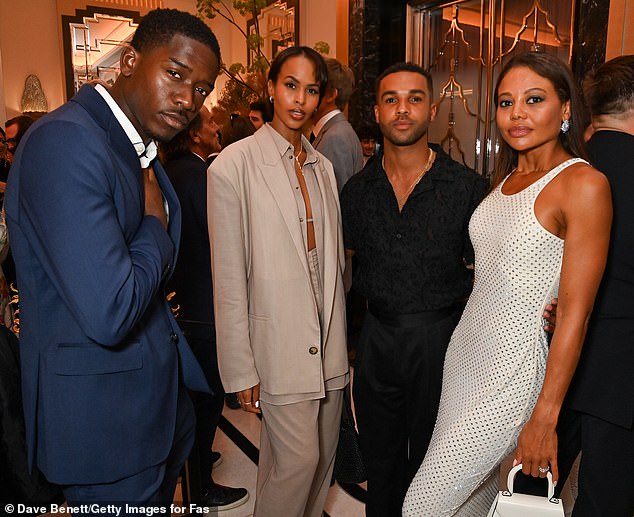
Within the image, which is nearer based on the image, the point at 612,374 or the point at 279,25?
the point at 612,374

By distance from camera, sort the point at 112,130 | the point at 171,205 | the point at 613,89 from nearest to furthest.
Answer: the point at 112,130 → the point at 171,205 → the point at 613,89

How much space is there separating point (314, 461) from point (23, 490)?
958mm

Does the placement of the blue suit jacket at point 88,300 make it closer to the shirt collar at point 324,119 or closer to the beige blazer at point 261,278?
the beige blazer at point 261,278

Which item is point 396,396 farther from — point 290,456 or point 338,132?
point 338,132

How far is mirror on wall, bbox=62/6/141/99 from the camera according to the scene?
26.7 feet

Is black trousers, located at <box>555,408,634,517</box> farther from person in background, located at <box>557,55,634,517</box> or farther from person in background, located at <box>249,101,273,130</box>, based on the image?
person in background, located at <box>249,101,273,130</box>

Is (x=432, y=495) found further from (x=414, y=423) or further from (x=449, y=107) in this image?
(x=449, y=107)

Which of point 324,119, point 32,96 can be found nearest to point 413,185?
point 324,119

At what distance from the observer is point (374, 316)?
2.08m

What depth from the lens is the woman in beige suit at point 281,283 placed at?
72.7 inches

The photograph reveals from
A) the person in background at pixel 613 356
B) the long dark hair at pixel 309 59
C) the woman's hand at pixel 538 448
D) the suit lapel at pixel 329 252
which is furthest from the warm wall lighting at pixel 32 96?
the woman's hand at pixel 538 448

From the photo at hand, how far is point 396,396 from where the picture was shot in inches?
80.4

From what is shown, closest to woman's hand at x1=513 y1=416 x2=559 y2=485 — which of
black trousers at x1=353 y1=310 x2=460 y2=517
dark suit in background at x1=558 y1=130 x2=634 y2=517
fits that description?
dark suit in background at x1=558 y1=130 x2=634 y2=517

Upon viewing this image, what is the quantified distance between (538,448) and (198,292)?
155 cm
